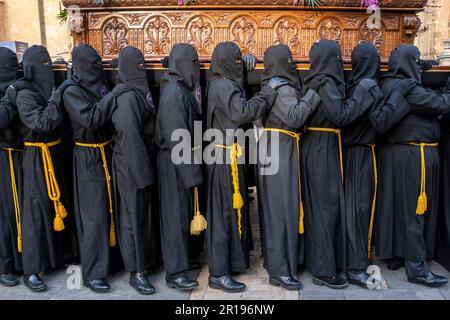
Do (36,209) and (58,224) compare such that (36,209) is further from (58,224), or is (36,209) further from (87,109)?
(87,109)

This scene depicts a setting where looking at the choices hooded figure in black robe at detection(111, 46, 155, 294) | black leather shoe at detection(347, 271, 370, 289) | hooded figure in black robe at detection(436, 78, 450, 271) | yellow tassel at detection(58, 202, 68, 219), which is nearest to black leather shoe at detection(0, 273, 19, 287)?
yellow tassel at detection(58, 202, 68, 219)

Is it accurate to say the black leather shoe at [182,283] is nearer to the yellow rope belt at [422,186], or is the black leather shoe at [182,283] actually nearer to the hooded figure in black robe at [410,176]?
the hooded figure in black robe at [410,176]

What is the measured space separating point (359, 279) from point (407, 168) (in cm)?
108

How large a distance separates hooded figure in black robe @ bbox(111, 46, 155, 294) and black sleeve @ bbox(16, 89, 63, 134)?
491mm

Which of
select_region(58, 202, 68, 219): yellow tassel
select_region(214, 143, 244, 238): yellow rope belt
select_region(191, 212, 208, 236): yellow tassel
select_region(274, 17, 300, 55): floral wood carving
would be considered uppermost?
select_region(274, 17, 300, 55): floral wood carving

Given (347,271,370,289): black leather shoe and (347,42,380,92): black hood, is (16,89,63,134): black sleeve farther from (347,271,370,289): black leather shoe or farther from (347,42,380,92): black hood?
(347,271,370,289): black leather shoe

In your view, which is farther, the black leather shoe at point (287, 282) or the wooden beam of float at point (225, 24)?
the wooden beam of float at point (225, 24)

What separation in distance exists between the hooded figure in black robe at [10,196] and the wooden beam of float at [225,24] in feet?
4.42

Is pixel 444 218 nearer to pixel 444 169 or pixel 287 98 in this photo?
pixel 444 169

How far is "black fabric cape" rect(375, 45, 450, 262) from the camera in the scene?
3717 millimetres

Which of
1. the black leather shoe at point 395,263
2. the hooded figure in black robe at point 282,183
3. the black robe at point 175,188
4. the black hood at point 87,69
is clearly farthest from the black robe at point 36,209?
the black leather shoe at point 395,263

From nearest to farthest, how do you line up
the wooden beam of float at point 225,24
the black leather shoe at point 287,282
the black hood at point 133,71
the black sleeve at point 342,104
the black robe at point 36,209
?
1. the black sleeve at point 342,104
2. the black hood at point 133,71
3. the black leather shoe at point 287,282
4. the black robe at point 36,209
5. the wooden beam of float at point 225,24

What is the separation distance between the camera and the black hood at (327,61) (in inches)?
142

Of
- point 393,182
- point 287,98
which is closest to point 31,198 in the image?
point 287,98
